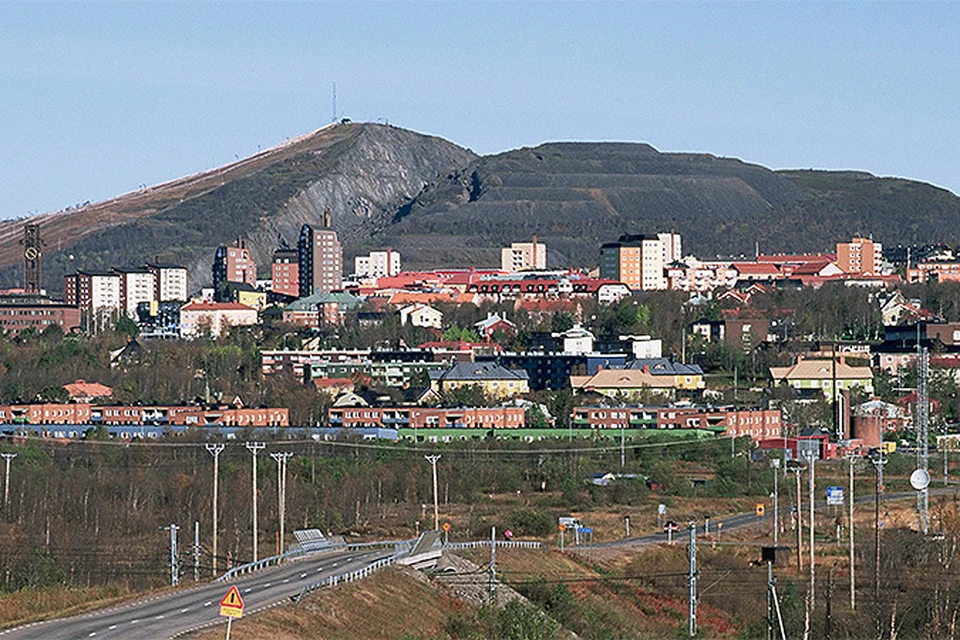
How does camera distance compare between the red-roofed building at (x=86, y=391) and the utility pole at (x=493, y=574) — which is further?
the red-roofed building at (x=86, y=391)

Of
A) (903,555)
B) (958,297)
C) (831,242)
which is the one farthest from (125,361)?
(831,242)

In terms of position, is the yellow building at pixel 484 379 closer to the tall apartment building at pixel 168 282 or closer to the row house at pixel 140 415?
the row house at pixel 140 415

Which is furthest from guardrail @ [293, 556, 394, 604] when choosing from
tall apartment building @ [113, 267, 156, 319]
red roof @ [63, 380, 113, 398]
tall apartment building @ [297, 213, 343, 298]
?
tall apartment building @ [297, 213, 343, 298]

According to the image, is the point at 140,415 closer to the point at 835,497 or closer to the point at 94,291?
the point at 835,497

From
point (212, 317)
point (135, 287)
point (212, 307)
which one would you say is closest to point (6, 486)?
point (212, 317)

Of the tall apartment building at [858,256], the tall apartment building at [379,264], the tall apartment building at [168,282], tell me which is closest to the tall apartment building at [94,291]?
the tall apartment building at [168,282]

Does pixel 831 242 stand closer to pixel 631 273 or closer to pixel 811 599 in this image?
pixel 631 273
